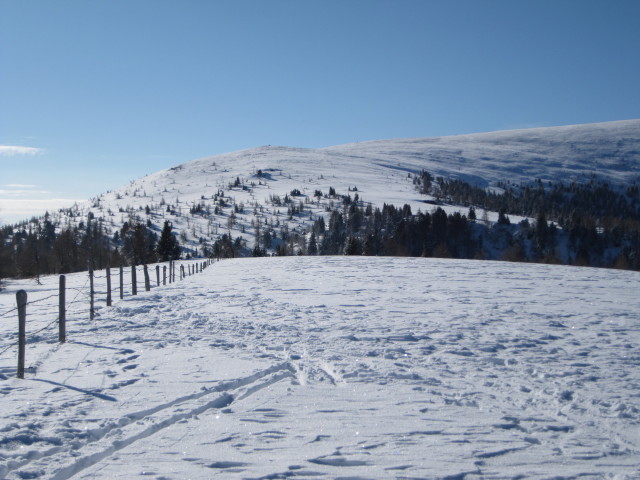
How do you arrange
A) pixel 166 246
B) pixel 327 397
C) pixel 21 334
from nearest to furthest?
pixel 327 397 → pixel 21 334 → pixel 166 246

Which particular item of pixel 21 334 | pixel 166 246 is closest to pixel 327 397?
pixel 21 334

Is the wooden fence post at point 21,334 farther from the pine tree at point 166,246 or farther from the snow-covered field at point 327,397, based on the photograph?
the pine tree at point 166,246

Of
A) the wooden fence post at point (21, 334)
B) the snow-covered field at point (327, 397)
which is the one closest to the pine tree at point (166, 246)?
the snow-covered field at point (327, 397)

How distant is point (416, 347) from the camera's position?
926 centimetres

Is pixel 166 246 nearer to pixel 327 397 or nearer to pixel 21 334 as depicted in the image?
pixel 21 334

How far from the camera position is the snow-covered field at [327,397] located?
14.6 ft

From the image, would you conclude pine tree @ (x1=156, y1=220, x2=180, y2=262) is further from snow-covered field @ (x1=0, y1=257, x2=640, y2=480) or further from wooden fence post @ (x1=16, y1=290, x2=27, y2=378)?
wooden fence post @ (x1=16, y1=290, x2=27, y2=378)

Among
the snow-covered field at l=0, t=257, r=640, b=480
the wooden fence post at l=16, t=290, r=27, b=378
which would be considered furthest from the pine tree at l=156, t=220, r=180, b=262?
the wooden fence post at l=16, t=290, r=27, b=378

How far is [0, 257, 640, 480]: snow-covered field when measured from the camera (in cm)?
444

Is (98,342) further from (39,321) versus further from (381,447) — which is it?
(381,447)

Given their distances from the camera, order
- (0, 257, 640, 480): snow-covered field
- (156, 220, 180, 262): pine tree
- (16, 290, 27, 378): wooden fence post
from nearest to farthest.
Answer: (0, 257, 640, 480): snow-covered field < (16, 290, 27, 378): wooden fence post < (156, 220, 180, 262): pine tree

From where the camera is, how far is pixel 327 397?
6230mm

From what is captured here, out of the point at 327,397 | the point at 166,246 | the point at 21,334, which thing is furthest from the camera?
the point at 166,246

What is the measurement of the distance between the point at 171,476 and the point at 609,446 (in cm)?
452
